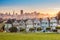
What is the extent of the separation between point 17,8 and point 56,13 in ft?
1.89

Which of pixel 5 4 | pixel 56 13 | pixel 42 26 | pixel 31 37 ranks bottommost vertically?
pixel 31 37

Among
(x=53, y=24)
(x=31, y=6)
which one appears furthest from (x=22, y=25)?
(x=53, y=24)

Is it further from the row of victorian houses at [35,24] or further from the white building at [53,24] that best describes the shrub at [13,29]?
the white building at [53,24]

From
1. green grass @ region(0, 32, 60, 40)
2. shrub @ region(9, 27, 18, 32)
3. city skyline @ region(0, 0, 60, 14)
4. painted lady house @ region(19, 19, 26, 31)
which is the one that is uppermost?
city skyline @ region(0, 0, 60, 14)

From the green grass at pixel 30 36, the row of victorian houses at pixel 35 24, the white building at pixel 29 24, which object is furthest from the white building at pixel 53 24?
the white building at pixel 29 24

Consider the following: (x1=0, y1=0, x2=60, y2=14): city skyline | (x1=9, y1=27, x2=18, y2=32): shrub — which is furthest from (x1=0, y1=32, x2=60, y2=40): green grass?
(x1=0, y1=0, x2=60, y2=14): city skyline

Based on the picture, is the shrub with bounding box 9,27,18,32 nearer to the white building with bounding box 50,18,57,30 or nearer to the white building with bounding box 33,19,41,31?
the white building with bounding box 33,19,41,31

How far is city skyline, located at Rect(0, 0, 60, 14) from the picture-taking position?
2.22 m

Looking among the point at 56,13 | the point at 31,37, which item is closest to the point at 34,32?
the point at 31,37

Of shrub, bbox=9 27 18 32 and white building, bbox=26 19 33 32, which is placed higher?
white building, bbox=26 19 33 32

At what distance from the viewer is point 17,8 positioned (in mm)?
2242

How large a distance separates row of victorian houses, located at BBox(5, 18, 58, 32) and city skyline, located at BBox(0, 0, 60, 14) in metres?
0.13

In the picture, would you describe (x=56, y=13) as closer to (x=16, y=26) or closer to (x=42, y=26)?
(x=42, y=26)

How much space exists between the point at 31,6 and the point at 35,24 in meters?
0.27
